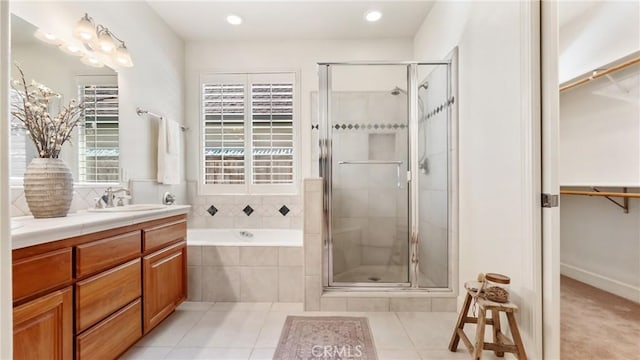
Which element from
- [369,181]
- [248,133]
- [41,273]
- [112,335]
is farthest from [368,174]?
[41,273]

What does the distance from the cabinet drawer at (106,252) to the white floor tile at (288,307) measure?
1106 millimetres

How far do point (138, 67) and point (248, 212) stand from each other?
1.75m

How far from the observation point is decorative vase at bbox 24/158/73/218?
137 cm

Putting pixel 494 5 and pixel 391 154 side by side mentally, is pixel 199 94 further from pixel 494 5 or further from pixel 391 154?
pixel 494 5

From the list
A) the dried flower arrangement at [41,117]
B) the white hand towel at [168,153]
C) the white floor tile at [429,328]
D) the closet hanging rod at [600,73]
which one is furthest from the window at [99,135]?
the closet hanging rod at [600,73]

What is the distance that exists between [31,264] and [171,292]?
1.01m

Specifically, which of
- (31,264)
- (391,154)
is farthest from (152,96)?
(391,154)

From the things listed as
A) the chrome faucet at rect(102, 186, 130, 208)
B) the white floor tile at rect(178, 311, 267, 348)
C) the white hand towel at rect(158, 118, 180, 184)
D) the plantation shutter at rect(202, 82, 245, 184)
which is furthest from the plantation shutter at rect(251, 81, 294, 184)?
the white floor tile at rect(178, 311, 267, 348)

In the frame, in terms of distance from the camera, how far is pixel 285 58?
3.21 meters

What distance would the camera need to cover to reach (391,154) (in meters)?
2.53

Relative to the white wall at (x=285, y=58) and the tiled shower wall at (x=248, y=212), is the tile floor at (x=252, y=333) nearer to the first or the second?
the tiled shower wall at (x=248, y=212)

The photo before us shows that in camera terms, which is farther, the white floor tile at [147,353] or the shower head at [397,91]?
the shower head at [397,91]

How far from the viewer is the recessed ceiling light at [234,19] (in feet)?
9.07

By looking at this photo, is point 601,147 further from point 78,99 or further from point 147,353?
point 78,99
